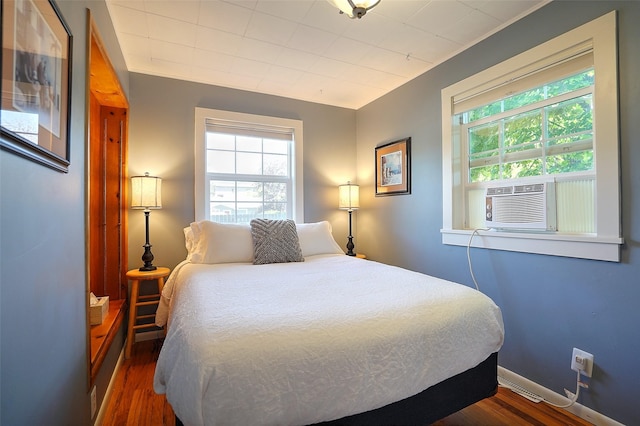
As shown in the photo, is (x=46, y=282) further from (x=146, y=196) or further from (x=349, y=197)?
(x=349, y=197)

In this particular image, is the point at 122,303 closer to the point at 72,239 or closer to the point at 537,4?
the point at 72,239

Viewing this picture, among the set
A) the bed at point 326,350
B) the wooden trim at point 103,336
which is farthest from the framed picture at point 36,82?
the wooden trim at point 103,336

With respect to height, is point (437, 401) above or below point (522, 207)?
below

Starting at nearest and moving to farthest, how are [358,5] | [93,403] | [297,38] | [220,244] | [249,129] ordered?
1. [93,403]
2. [358,5]
3. [297,38]
4. [220,244]
5. [249,129]

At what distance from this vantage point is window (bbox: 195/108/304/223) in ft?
9.57

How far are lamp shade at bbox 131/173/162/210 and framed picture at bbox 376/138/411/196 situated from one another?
220cm

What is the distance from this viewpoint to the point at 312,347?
99 centimetres

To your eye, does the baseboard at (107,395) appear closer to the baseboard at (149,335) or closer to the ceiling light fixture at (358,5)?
the baseboard at (149,335)

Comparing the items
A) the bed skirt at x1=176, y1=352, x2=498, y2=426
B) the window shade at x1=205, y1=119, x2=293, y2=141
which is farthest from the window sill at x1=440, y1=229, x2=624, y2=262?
the window shade at x1=205, y1=119, x2=293, y2=141

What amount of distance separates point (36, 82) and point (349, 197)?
107 inches

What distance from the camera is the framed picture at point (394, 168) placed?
9.39 feet

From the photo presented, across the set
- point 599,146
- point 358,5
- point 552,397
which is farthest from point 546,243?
point 358,5

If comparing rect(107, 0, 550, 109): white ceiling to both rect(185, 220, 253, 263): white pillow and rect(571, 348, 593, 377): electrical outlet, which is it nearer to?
rect(185, 220, 253, 263): white pillow

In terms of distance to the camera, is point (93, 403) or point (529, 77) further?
point (529, 77)
